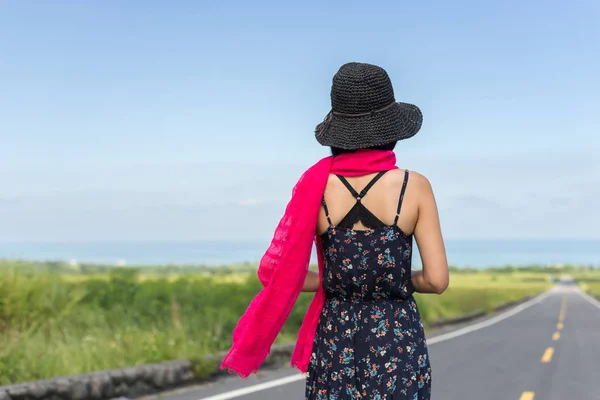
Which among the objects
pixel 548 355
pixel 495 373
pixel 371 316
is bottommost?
pixel 548 355

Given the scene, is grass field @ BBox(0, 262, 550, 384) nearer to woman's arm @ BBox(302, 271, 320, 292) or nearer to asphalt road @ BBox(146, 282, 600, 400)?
asphalt road @ BBox(146, 282, 600, 400)

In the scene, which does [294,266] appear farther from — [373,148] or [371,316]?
[373,148]

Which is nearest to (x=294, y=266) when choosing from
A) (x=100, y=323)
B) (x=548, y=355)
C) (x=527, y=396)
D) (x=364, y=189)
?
(x=364, y=189)

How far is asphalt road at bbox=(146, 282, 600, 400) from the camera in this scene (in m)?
9.49

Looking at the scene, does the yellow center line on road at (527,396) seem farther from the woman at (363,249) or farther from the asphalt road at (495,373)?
the woman at (363,249)

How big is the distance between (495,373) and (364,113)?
924 cm

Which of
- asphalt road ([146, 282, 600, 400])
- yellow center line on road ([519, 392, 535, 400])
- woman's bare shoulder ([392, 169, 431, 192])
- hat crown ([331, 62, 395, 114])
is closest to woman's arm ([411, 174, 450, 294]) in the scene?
woman's bare shoulder ([392, 169, 431, 192])

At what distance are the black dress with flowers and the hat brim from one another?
172 millimetres

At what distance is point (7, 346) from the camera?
31.2 feet

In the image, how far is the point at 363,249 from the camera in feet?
10.9

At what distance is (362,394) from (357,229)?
68 cm

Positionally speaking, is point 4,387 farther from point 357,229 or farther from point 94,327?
point 357,229

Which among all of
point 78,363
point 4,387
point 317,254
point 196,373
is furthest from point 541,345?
point 317,254

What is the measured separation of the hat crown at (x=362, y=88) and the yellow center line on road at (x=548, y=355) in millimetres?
11269
